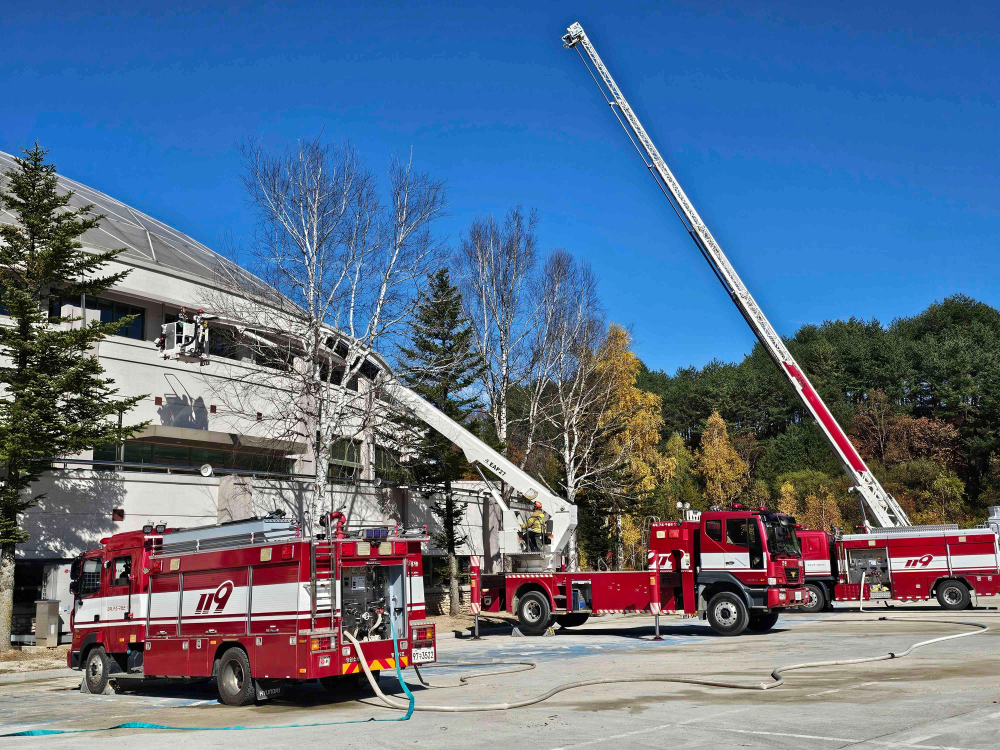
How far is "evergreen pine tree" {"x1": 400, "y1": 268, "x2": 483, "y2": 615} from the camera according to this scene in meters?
33.2

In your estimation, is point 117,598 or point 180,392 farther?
point 180,392

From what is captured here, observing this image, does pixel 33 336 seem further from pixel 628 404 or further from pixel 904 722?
pixel 628 404

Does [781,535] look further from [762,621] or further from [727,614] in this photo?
[762,621]

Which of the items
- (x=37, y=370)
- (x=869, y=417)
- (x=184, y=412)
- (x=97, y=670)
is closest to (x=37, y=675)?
(x=97, y=670)

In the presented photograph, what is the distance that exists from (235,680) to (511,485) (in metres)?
13.8

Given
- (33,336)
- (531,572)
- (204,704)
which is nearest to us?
(204,704)

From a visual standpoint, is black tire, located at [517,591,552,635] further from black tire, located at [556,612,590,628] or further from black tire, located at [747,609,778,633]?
black tire, located at [747,609,778,633]

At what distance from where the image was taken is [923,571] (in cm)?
3048

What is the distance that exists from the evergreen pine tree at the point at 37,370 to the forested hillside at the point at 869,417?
33417 mm

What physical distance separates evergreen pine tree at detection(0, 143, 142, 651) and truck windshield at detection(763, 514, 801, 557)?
16.3m

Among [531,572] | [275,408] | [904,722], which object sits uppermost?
[275,408]

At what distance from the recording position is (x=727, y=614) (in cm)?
2236

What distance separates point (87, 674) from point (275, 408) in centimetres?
1565

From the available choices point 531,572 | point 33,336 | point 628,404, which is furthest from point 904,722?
point 628,404
